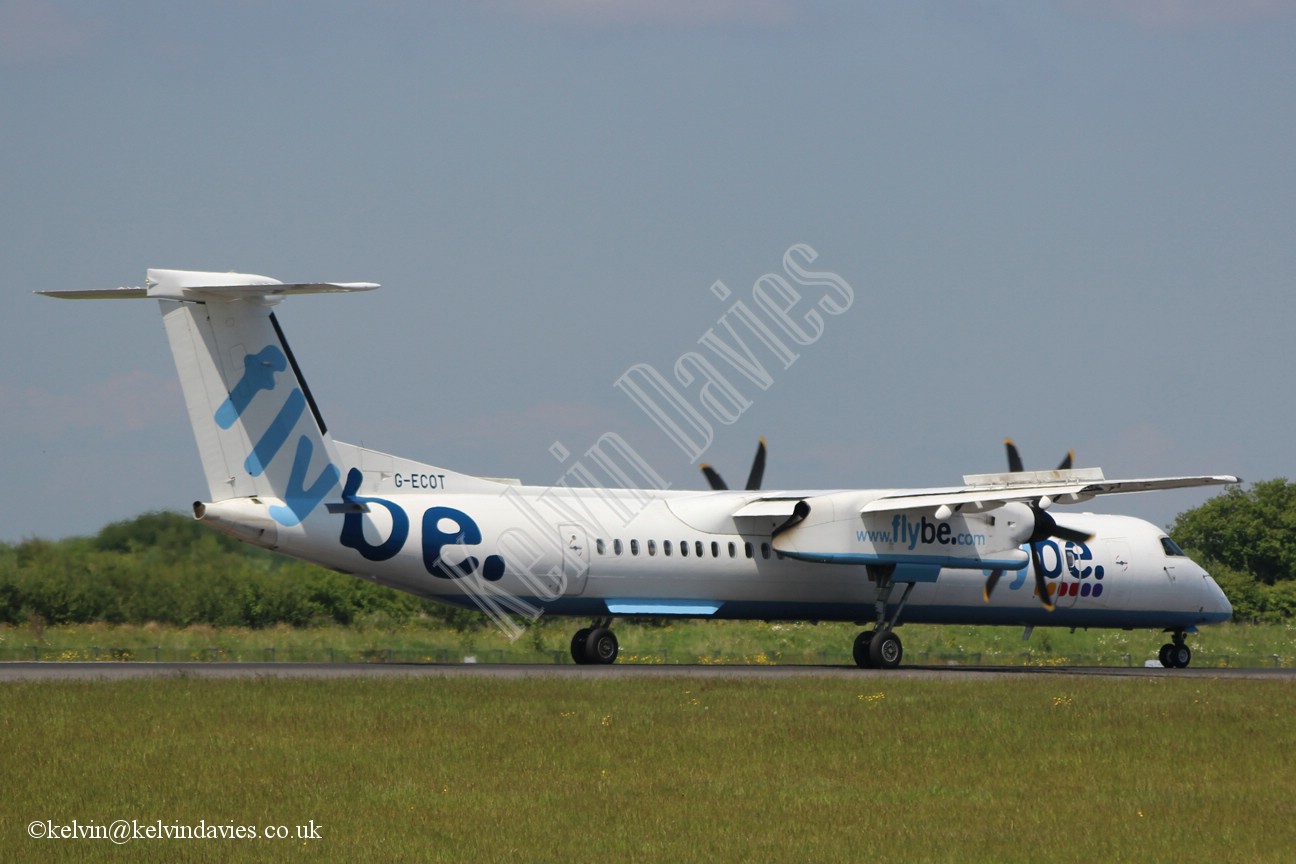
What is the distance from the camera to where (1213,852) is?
519 inches

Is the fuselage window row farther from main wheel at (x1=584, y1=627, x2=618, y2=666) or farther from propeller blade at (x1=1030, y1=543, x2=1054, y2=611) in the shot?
propeller blade at (x1=1030, y1=543, x2=1054, y2=611)

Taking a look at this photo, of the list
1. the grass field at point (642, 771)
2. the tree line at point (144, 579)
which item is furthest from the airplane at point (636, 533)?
the tree line at point (144, 579)

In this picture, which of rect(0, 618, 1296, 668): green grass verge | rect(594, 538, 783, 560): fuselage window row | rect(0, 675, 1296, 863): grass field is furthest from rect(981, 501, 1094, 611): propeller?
rect(0, 675, 1296, 863): grass field

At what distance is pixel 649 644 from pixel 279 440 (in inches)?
833

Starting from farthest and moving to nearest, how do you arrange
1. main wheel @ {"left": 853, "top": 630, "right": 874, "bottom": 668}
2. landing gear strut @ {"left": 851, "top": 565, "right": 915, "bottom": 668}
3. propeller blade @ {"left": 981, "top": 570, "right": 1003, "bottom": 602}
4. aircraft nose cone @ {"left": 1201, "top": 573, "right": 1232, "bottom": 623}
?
aircraft nose cone @ {"left": 1201, "top": 573, "right": 1232, "bottom": 623} < propeller blade @ {"left": 981, "top": 570, "right": 1003, "bottom": 602} < main wheel @ {"left": 853, "top": 630, "right": 874, "bottom": 668} < landing gear strut @ {"left": 851, "top": 565, "right": 915, "bottom": 668}

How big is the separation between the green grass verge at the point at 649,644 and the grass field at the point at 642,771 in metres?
11.5

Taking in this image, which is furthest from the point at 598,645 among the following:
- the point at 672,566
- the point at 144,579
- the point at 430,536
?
the point at 144,579

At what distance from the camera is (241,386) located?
26.5m

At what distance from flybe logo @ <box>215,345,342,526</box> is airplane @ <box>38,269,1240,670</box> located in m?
0.03

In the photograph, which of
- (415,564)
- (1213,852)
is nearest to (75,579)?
(415,564)

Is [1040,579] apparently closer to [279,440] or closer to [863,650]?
[863,650]

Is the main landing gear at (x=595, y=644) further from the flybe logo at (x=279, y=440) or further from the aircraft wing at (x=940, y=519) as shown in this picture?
the flybe logo at (x=279, y=440)

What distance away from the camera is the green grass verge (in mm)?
35688

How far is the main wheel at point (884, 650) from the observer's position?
32969 mm
